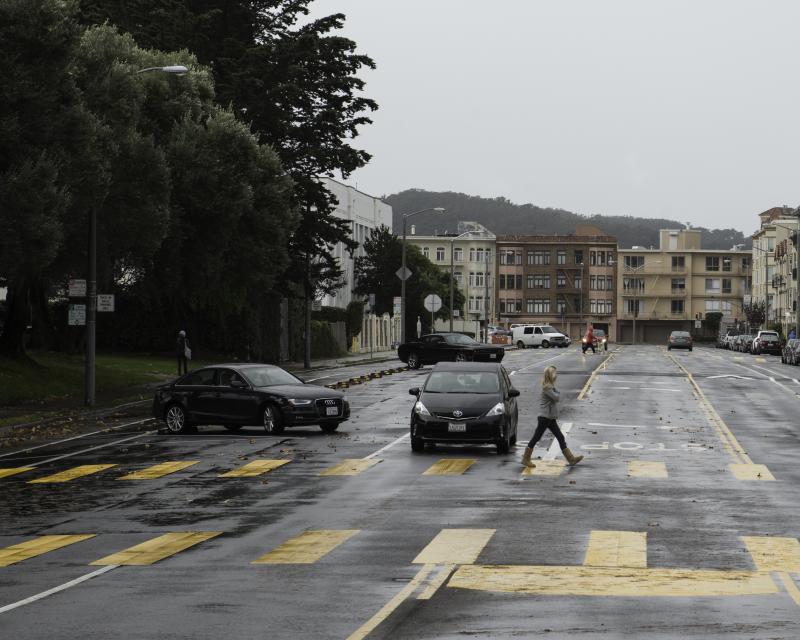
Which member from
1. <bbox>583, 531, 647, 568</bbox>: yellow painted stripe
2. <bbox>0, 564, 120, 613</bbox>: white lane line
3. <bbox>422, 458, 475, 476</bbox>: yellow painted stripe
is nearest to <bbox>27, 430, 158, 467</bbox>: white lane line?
<bbox>422, 458, 475, 476</bbox>: yellow painted stripe

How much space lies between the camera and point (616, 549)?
14523 millimetres

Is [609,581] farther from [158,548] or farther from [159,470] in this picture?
[159,470]

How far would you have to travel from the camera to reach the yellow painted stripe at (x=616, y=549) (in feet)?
44.8

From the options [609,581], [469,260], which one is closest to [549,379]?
[609,581]

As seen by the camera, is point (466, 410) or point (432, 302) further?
point (432, 302)

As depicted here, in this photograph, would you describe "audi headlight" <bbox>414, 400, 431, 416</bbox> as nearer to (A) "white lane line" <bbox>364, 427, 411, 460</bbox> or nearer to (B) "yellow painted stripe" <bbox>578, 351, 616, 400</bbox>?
(A) "white lane line" <bbox>364, 427, 411, 460</bbox>

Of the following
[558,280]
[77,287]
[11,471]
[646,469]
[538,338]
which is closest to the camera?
[646,469]

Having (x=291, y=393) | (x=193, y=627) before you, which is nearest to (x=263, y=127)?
(x=291, y=393)

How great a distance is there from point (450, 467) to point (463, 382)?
11.8 feet

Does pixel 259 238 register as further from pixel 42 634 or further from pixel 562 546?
pixel 42 634

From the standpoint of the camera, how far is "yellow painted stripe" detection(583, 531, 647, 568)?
1365 cm

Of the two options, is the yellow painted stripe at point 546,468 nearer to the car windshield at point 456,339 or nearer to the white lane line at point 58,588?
the white lane line at point 58,588

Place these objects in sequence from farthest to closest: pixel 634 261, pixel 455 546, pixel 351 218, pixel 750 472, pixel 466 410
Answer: pixel 634 261 → pixel 351 218 → pixel 466 410 → pixel 750 472 → pixel 455 546

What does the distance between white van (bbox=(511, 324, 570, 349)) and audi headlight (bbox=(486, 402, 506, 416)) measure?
3558 inches
